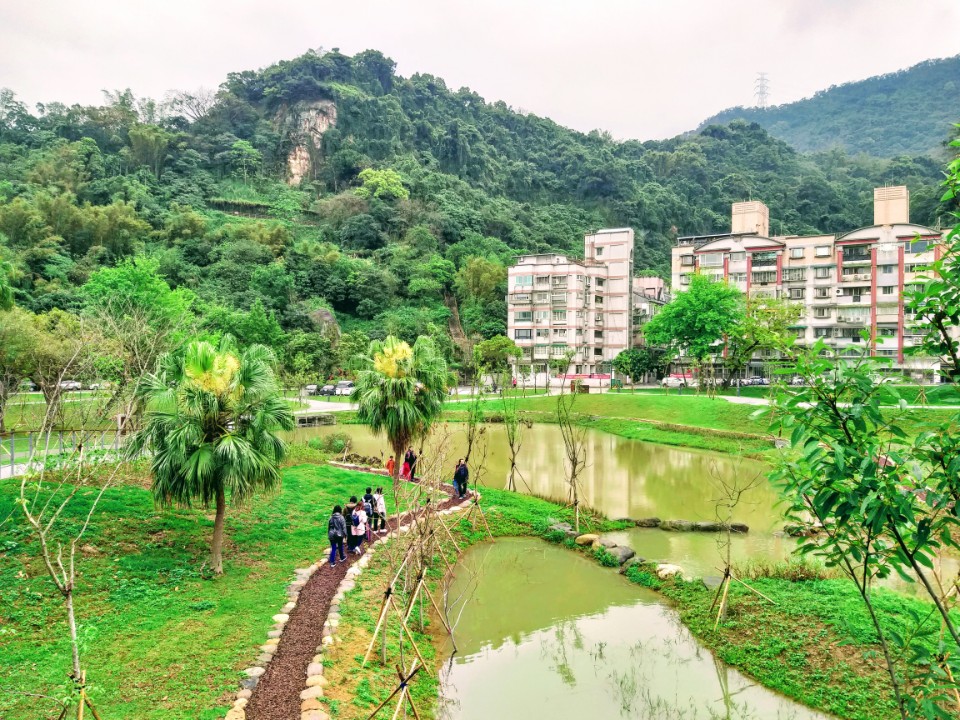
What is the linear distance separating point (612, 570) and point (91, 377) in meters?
20.8

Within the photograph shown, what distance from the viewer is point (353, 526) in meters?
13.6

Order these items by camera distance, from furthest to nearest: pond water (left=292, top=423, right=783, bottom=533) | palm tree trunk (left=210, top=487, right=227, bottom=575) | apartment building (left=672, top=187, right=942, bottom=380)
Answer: apartment building (left=672, top=187, right=942, bottom=380) < pond water (left=292, top=423, right=783, bottom=533) < palm tree trunk (left=210, top=487, right=227, bottom=575)

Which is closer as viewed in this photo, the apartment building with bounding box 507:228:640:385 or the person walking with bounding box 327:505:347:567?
the person walking with bounding box 327:505:347:567

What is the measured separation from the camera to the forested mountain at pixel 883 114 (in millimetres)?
130625

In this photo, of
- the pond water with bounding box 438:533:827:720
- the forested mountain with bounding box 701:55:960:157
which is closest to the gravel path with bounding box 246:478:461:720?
the pond water with bounding box 438:533:827:720

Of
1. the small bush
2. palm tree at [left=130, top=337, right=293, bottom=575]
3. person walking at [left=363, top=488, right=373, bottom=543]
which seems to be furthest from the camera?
the small bush

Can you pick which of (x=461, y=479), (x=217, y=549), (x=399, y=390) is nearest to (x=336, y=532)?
(x=217, y=549)

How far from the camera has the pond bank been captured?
8859mm

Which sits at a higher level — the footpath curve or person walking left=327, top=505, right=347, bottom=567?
person walking left=327, top=505, right=347, bottom=567

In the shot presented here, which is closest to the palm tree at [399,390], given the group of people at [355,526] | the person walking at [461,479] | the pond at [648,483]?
the pond at [648,483]

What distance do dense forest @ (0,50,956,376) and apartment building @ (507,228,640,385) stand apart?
475 centimetres

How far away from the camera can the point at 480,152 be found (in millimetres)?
109000

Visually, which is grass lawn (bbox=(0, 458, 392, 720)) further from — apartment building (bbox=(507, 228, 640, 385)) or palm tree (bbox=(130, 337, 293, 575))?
apartment building (bbox=(507, 228, 640, 385))

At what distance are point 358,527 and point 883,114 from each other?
578 ft
